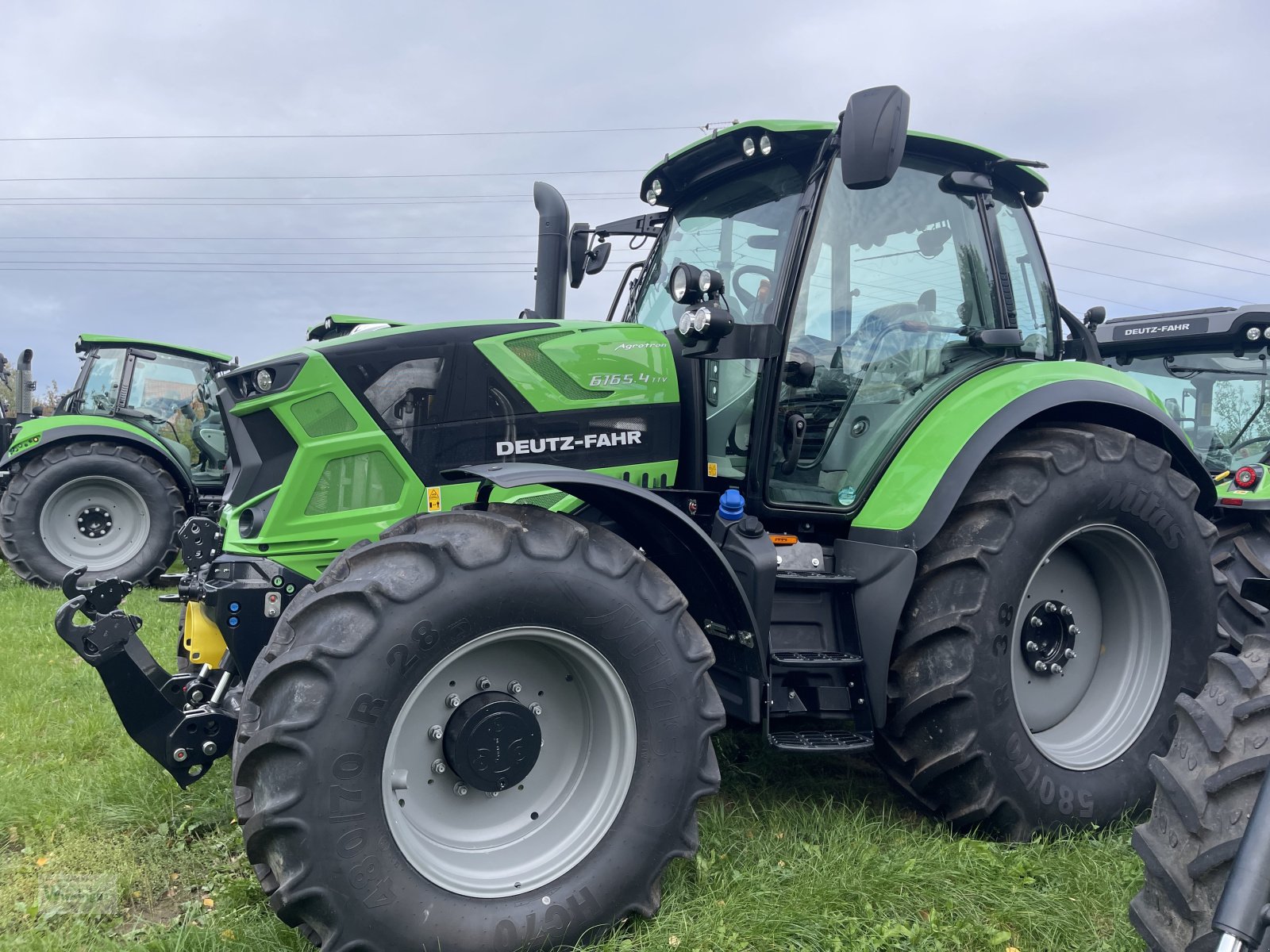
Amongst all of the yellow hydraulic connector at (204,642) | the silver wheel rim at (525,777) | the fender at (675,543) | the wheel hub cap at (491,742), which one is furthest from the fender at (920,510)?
the yellow hydraulic connector at (204,642)

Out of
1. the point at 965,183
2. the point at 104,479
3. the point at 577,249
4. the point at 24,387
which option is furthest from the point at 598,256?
the point at 24,387

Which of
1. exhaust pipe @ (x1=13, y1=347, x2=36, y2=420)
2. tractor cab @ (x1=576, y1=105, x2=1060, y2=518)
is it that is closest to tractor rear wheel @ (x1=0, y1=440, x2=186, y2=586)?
exhaust pipe @ (x1=13, y1=347, x2=36, y2=420)

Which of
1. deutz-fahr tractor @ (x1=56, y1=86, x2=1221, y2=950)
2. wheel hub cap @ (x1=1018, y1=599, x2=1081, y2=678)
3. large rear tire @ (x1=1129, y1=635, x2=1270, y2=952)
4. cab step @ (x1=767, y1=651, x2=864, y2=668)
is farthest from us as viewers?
wheel hub cap @ (x1=1018, y1=599, x2=1081, y2=678)

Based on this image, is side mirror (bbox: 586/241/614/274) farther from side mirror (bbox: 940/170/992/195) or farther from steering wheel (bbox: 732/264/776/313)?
side mirror (bbox: 940/170/992/195)

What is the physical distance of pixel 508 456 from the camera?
10.6 feet

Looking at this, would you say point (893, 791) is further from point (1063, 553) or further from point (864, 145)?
point (864, 145)

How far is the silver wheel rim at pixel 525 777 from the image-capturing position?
8.34 feet

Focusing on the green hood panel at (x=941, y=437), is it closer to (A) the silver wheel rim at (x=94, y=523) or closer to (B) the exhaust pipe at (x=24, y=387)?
(A) the silver wheel rim at (x=94, y=523)

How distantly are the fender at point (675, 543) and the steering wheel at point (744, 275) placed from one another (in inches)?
39.9

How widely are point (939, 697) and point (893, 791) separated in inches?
28.4

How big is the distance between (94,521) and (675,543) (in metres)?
7.68

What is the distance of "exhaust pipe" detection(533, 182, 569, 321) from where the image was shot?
13.1ft

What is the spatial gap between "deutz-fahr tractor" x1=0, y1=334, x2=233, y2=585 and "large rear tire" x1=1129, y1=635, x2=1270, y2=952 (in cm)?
794

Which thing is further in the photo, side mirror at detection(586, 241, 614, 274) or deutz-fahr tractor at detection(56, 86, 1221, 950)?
side mirror at detection(586, 241, 614, 274)
